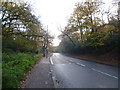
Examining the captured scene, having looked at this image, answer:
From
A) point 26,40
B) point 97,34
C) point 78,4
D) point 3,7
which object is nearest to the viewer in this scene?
point 3,7

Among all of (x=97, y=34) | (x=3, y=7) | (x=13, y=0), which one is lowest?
(x=97, y=34)

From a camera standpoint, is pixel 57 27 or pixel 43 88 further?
pixel 57 27

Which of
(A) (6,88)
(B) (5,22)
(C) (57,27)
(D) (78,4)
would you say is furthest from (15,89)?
(C) (57,27)

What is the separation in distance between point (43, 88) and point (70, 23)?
28.5m

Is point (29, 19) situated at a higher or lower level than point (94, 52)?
higher

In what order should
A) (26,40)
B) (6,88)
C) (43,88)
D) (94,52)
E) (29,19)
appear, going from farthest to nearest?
1. (94,52)
2. (26,40)
3. (29,19)
4. (43,88)
5. (6,88)

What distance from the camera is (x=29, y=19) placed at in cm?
1453

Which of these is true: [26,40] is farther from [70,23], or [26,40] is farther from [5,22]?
[70,23]

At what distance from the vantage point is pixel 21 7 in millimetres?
14039

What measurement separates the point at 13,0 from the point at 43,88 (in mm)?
11735

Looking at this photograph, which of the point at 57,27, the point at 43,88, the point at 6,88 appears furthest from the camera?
the point at 57,27

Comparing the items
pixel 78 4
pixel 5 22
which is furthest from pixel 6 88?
pixel 78 4

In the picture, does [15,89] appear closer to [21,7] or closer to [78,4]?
[21,7]

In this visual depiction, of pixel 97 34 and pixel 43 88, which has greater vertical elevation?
pixel 97 34
